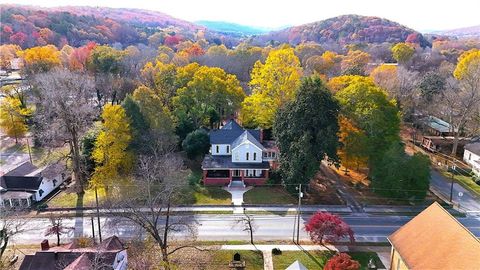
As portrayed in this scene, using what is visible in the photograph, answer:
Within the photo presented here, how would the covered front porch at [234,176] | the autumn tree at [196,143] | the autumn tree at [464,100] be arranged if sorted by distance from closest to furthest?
the covered front porch at [234,176] < the autumn tree at [196,143] < the autumn tree at [464,100]

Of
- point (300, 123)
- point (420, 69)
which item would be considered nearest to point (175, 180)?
point (300, 123)

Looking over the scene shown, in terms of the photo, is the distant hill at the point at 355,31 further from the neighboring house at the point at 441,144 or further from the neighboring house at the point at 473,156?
the neighboring house at the point at 473,156

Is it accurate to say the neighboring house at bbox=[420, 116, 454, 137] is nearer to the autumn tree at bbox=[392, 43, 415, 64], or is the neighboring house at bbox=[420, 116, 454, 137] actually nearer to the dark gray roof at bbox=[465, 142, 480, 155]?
the dark gray roof at bbox=[465, 142, 480, 155]

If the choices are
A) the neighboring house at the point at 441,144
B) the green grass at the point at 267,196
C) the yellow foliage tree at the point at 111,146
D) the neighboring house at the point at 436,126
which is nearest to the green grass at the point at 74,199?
the yellow foliage tree at the point at 111,146

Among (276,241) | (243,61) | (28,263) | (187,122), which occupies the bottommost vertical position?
(276,241)

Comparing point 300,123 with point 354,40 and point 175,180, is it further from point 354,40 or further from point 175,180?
point 354,40

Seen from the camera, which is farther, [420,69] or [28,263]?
[420,69]
